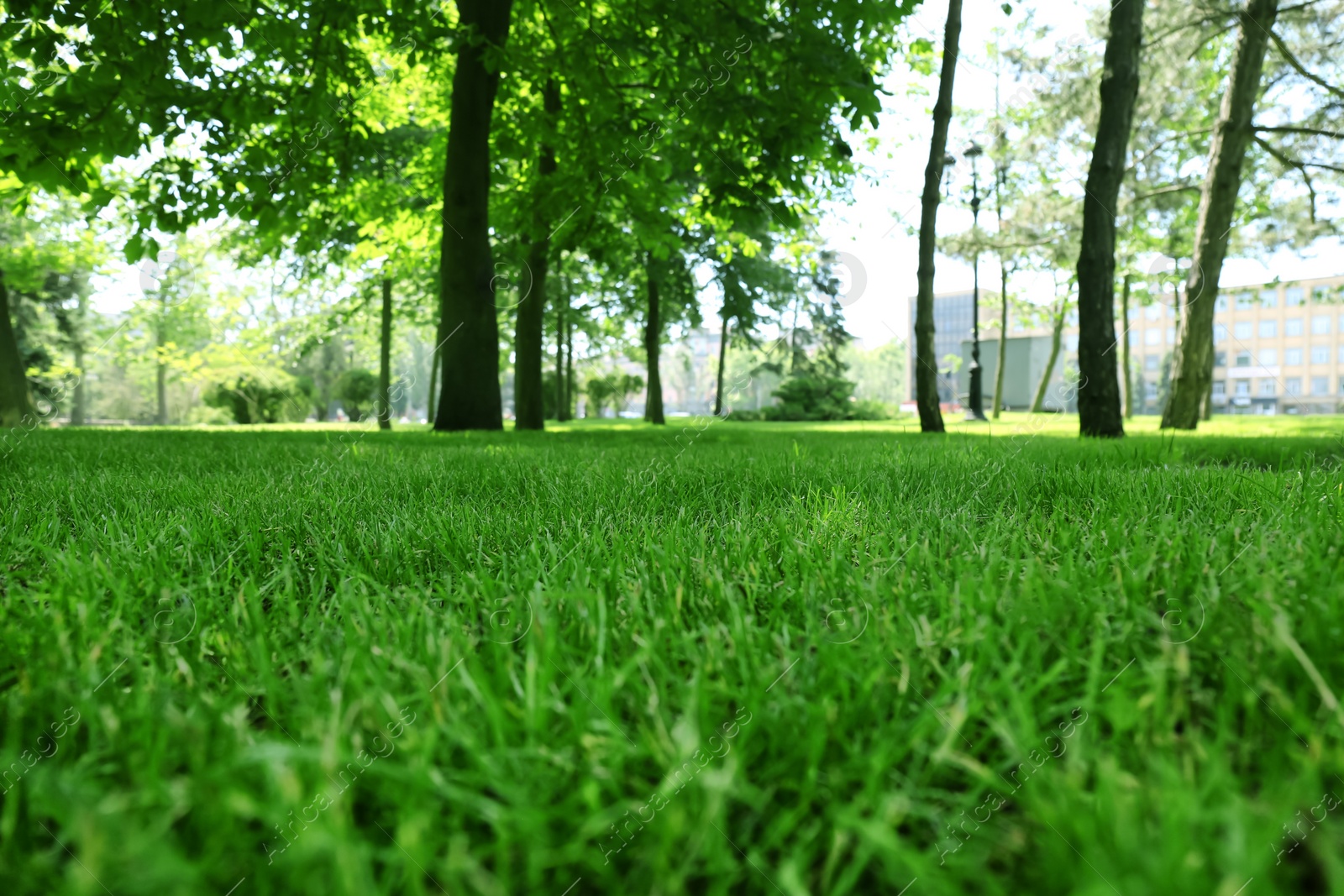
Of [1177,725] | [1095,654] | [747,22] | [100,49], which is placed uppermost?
[747,22]

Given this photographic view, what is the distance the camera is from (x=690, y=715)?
0.85 m

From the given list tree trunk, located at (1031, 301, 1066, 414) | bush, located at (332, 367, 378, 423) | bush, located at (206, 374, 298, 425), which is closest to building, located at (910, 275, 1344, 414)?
tree trunk, located at (1031, 301, 1066, 414)

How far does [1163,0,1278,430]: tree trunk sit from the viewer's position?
11.4 m

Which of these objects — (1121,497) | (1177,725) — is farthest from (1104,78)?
(1177,725)

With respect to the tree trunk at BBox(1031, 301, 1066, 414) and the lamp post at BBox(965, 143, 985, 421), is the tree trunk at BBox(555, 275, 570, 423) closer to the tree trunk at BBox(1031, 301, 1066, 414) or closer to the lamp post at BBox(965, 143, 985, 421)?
the lamp post at BBox(965, 143, 985, 421)

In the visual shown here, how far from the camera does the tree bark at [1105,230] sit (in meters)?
8.48

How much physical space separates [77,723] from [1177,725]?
5.25 feet

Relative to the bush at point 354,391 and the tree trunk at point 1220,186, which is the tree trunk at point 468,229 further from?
the bush at point 354,391

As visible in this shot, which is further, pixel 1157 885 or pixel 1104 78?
pixel 1104 78

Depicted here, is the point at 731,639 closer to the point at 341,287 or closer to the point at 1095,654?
the point at 1095,654

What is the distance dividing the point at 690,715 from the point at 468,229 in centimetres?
936

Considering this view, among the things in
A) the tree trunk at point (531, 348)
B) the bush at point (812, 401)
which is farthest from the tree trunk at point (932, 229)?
the bush at point (812, 401)

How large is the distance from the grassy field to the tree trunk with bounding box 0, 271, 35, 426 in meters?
15.1

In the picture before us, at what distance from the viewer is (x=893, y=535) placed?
1936mm
